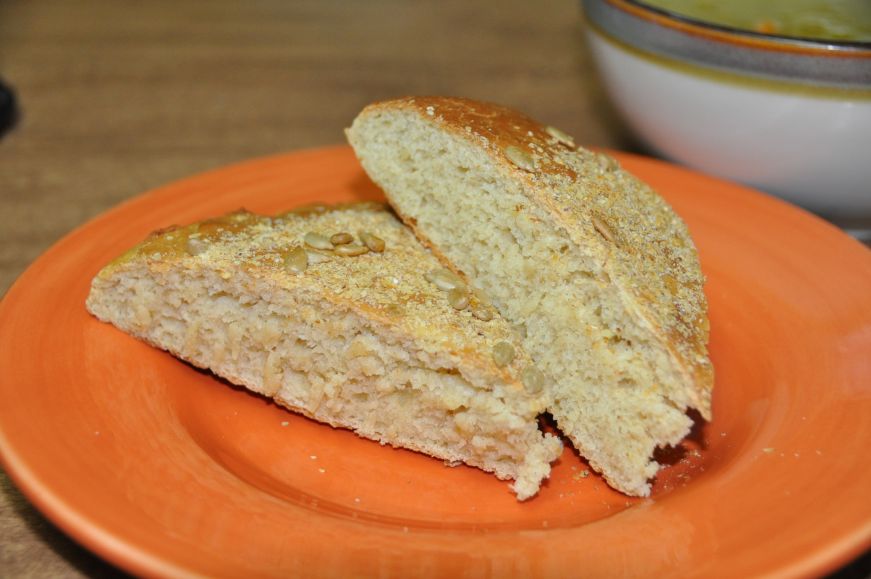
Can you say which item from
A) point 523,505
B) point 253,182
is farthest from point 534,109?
point 523,505

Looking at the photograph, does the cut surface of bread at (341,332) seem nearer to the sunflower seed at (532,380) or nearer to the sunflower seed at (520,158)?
the sunflower seed at (532,380)

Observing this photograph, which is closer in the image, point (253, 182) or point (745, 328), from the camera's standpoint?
point (745, 328)

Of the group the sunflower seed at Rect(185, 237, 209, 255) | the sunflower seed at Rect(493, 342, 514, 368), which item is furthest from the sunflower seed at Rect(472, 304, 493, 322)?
the sunflower seed at Rect(185, 237, 209, 255)

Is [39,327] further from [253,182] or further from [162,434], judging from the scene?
[253,182]

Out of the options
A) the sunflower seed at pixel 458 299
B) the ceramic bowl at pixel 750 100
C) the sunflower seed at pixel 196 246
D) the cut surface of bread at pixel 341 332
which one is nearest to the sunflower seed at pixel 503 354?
the cut surface of bread at pixel 341 332

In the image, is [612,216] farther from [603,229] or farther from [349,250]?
[349,250]

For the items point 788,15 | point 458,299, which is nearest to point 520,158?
point 458,299
